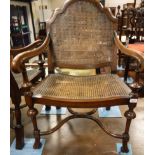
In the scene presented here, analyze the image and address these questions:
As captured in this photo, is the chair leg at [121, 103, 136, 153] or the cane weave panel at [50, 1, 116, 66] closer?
the chair leg at [121, 103, 136, 153]

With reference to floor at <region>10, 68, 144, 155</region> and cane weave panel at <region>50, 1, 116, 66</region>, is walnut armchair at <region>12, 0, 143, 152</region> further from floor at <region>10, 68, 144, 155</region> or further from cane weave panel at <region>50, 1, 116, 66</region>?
floor at <region>10, 68, 144, 155</region>

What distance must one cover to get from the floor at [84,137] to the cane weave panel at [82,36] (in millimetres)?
537

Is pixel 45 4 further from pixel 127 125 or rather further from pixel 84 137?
pixel 127 125

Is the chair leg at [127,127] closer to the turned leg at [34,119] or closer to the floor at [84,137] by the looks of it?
the floor at [84,137]

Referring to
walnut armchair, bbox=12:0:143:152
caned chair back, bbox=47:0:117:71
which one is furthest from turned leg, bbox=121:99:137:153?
caned chair back, bbox=47:0:117:71

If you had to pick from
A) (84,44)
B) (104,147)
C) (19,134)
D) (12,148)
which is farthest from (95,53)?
(12,148)

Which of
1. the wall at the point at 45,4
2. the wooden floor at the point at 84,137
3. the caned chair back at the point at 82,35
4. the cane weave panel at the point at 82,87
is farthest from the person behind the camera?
the wall at the point at 45,4

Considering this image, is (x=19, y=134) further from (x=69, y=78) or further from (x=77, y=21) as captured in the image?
(x=77, y=21)

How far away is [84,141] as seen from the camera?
1403 mm

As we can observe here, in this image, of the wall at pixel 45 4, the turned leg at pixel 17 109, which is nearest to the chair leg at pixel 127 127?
the turned leg at pixel 17 109

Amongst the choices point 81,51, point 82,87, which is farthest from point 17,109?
point 81,51

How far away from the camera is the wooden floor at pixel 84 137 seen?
131 centimetres

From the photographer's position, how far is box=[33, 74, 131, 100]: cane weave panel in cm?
113
